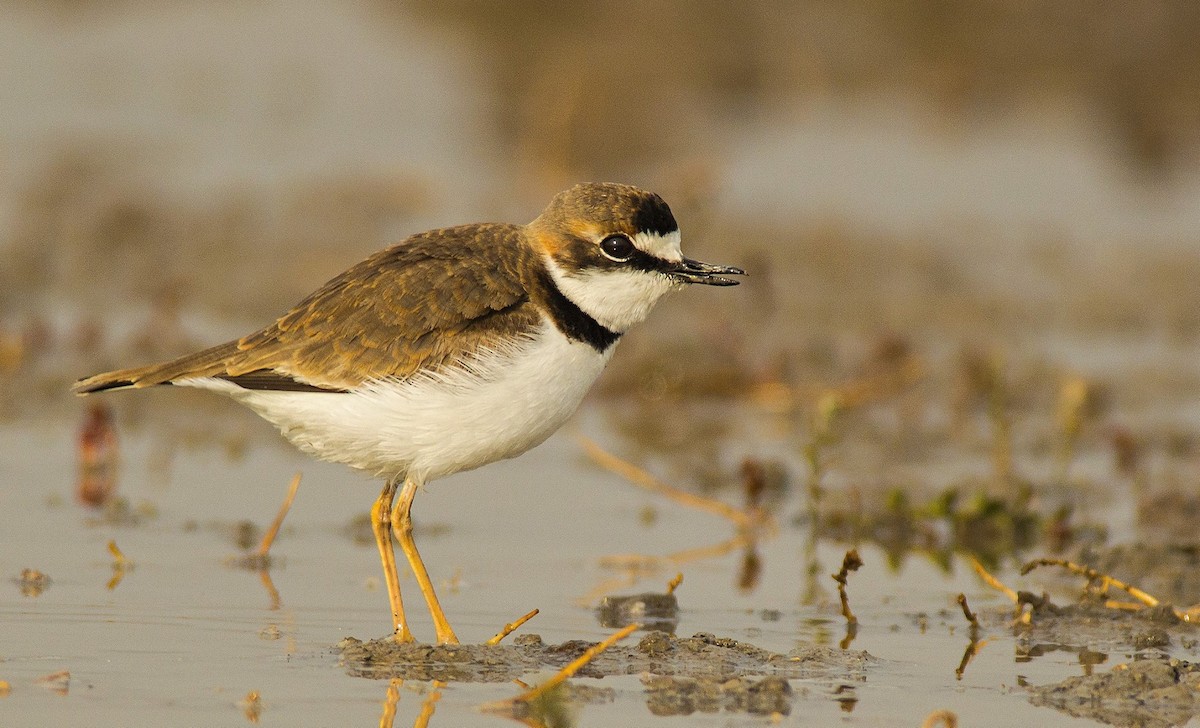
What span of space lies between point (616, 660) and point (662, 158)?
1054 centimetres

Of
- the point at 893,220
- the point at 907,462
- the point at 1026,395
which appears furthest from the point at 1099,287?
the point at 907,462

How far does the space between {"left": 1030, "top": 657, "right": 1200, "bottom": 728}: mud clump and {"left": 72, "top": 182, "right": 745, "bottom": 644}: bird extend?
2.11 meters

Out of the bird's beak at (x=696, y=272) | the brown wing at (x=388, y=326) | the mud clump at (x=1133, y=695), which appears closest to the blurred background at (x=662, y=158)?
the bird's beak at (x=696, y=272)

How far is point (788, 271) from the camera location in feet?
46.6

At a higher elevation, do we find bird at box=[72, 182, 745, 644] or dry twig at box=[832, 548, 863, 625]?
bird at box=[72, 182, 745, 644]

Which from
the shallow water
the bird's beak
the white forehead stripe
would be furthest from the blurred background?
the white forehead stripe

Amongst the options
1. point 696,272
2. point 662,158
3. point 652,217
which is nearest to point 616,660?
point 696,272

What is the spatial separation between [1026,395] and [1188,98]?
8.59m

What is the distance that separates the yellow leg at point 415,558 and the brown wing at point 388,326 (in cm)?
57

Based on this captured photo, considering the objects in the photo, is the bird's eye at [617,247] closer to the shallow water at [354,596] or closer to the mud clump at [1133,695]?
the shallow water at [354,596]

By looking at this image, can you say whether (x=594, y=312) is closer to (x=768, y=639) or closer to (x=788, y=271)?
(x=768, y=639)

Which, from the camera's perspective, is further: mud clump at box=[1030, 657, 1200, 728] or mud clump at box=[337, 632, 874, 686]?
mud clump at box=[337, 632, 874, 686]

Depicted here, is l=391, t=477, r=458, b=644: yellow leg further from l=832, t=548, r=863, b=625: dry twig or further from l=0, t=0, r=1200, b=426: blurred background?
l=0, t=0, r=1200, b=426: blurred background

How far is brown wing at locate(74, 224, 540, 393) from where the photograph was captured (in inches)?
267
